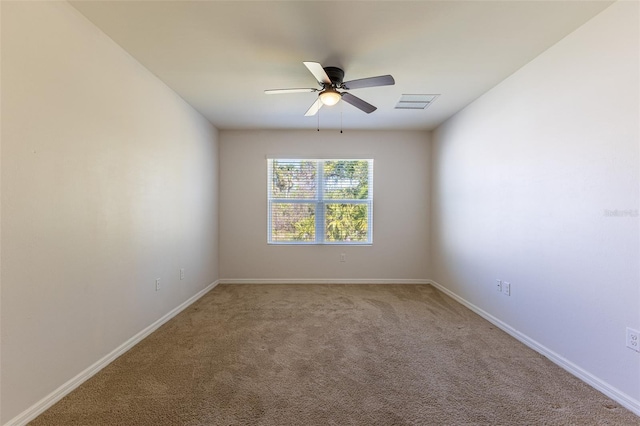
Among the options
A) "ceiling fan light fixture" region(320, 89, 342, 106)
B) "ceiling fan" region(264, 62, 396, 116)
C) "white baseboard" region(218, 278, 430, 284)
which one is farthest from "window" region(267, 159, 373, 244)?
"ceiling fan light fixture" region(320, 89, 342, 106)

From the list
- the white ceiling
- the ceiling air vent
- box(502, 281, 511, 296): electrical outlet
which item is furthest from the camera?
the ceiling air vent

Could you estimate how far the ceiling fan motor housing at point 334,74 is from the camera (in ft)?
7.79

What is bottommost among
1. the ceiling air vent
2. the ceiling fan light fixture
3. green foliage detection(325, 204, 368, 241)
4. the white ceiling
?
green foliage detection(325, 204, 368, 241)

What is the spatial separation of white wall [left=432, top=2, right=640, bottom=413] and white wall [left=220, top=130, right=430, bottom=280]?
1324mm

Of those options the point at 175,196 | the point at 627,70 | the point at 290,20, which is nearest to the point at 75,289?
the point at 175,196

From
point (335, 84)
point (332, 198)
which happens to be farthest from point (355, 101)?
point (332, 198)

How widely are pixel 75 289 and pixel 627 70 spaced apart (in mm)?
3644

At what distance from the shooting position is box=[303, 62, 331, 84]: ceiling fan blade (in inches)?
76.5

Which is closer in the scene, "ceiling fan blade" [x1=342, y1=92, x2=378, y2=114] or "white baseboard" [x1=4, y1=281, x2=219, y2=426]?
"white baseboard" [x1=4, y1=281, x2=219, y2=426]

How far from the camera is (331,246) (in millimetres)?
4434

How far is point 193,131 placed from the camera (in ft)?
11.4

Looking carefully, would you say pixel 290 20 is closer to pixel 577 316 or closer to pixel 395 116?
pixel 395 116

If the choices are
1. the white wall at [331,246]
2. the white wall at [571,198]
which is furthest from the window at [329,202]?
the white wall at [571,198]

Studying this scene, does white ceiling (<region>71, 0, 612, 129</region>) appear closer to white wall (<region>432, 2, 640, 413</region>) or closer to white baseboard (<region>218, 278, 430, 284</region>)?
white wall (<region>432, 2, 640, 413</region>)
